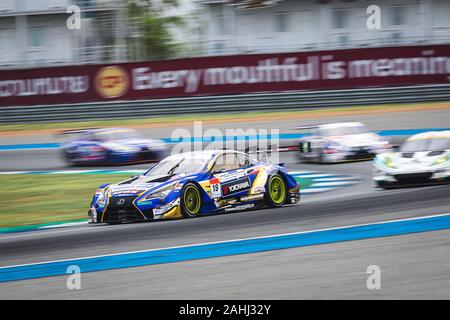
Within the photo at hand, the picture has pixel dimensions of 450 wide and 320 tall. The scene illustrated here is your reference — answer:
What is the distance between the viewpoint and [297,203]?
43.4ft

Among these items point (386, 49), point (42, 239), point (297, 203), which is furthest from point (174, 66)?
point (42, 239)

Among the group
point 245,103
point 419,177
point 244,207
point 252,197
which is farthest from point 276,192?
point 245,103

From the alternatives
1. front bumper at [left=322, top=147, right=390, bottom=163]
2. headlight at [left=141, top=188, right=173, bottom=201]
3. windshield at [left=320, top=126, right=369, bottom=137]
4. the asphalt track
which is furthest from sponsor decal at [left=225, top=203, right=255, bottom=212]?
windshield at [left=320, top=126, right=369, bottom=137]

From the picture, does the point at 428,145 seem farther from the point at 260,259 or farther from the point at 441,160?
the point at 260,259

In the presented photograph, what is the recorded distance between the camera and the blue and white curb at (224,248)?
8.45 metres

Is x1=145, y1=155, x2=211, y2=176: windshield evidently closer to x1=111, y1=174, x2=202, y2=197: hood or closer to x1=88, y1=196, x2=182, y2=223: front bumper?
x1=111, y1=174, x2=202, y2=197: hood

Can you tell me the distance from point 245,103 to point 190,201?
15258mm

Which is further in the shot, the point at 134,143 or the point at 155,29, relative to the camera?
the point at 155,29

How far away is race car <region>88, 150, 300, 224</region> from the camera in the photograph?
37.4 ft

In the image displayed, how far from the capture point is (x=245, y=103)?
2664 cm

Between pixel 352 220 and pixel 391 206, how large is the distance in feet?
4.47

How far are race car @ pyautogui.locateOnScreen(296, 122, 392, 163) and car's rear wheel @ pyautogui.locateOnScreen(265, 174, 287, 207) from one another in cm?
598

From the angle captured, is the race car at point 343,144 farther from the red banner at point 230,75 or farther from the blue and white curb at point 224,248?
the blue and white curb at point 224,248
